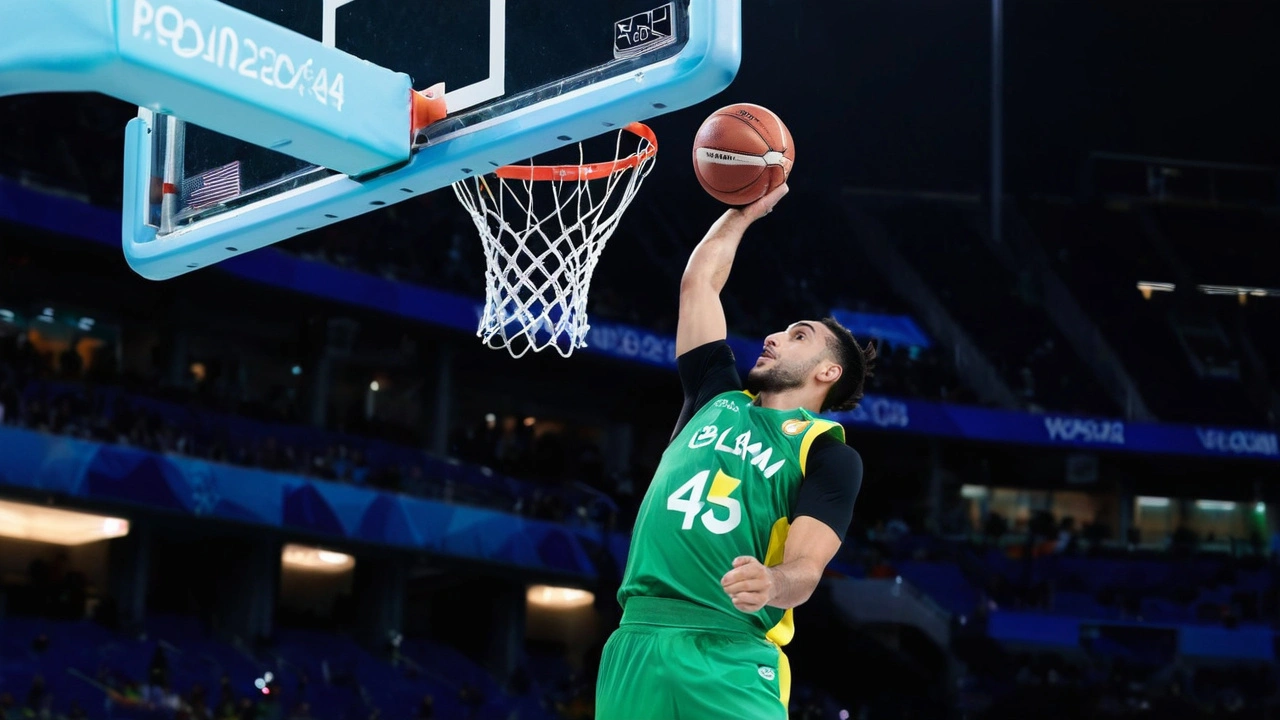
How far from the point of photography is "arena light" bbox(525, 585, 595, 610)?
24.8m

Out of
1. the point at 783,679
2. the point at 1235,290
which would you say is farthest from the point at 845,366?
the point at 1235,290

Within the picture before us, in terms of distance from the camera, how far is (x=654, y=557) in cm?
370

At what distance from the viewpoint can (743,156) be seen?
4.39m

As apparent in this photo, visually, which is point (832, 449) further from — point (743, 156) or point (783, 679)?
point (743, 156)

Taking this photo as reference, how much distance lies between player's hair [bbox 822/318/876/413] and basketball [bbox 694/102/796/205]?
0.54 meters

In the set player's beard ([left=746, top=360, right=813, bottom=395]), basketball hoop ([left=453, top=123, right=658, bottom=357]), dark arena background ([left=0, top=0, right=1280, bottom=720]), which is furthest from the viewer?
dark arena background ([left=0, top=0, right=1280, bottom=720])

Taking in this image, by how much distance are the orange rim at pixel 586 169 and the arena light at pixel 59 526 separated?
14875mm

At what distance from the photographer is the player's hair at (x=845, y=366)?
403 centimetres

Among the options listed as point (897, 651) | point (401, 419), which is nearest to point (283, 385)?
point (401, 419)

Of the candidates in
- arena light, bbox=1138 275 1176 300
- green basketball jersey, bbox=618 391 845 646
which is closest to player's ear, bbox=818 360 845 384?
green basketball jersey, bbox=618 391 845 646

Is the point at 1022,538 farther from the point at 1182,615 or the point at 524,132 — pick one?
the point at 524,132

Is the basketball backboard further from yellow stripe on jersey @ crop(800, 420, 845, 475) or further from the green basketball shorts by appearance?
the green basketball shorts

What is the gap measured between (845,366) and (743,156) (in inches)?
30.0

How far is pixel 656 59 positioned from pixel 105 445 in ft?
49.4
